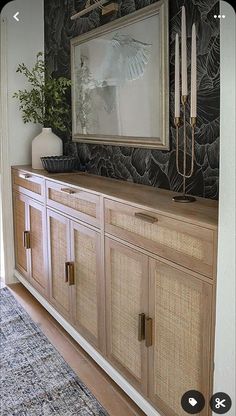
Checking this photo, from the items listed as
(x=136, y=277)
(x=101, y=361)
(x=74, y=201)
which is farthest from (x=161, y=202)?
(x=101, y=361)

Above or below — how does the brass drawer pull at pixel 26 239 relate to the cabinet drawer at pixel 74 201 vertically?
below

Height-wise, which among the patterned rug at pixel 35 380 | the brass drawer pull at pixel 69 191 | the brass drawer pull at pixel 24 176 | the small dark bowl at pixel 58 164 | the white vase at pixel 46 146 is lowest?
the patterned rug at pixel 35 380

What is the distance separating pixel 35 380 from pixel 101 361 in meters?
0.32

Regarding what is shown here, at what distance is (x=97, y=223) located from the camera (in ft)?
6.73

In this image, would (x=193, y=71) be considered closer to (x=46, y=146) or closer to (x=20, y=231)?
(x=46, y=146)

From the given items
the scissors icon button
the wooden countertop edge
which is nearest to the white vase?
the wooden countertop edge

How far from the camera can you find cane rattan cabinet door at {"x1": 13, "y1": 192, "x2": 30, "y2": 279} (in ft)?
9.94

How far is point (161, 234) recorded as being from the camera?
63.3 inches

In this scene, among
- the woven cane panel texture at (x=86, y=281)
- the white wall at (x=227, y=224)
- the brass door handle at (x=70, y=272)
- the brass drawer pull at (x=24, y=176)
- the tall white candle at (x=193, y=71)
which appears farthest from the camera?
the brass drawer pull at (x=24, y=176)

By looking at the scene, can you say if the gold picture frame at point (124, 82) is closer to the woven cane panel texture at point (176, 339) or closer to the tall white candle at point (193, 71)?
the tall white candle at point (193, 71)

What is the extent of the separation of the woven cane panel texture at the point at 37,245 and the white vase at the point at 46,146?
0.35 meters

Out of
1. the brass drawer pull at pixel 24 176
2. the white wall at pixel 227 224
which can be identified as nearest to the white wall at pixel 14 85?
the brass drawer pull at pixel 24 176

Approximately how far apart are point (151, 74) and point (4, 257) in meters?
1.89

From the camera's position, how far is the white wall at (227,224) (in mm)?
1186
